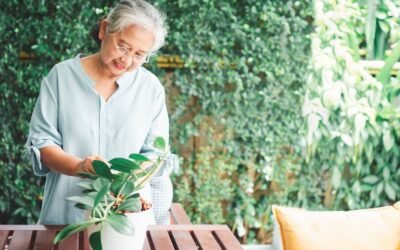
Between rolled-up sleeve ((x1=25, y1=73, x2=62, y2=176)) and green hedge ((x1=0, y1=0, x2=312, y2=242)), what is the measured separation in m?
1.33

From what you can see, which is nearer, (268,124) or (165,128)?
(165,128)

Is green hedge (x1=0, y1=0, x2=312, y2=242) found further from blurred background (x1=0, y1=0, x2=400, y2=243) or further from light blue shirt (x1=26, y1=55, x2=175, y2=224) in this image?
light blue shirt (x1=26, y1=55, x2=175, y2=224)

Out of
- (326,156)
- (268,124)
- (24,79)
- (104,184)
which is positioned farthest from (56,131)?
(326,156)

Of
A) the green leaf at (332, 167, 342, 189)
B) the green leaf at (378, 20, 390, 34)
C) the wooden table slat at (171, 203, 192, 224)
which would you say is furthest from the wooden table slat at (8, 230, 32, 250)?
the green leaf at (378, 20, 390, 34)

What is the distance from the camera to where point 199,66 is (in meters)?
3.56

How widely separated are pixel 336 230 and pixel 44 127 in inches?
42.0

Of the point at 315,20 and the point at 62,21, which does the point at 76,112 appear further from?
the point at 315,20

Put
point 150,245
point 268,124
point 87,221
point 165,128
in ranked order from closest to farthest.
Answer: point 87,221
point 150,245
point 165,128
point 268,124

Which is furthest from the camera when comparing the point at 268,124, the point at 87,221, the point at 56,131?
the point at 268,124

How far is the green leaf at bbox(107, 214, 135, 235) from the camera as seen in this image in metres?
1.54

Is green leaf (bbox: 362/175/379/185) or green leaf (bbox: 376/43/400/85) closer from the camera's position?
green leaf (bbox: 376/43/400/85)

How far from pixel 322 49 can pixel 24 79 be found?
166 centimetres

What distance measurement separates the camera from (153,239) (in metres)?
2.00

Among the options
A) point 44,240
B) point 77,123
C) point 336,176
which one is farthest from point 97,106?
point 336,176
